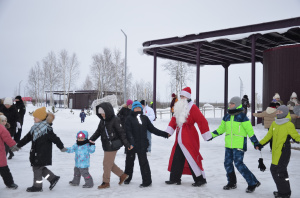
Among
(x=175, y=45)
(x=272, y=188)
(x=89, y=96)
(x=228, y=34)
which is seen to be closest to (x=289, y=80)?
(x=228, y=34)

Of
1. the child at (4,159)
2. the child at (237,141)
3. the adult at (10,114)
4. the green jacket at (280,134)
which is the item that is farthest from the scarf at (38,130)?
the green jacket at (280,134)

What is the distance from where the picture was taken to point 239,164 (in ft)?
16.9

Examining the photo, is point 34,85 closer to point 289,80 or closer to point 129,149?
point 289,80

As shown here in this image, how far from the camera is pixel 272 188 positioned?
18.0 ft

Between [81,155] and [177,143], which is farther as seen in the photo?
[177,143]

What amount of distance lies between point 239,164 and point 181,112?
134 cm

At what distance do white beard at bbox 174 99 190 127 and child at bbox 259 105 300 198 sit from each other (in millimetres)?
1527

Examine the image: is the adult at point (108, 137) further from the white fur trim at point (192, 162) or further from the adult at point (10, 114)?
the adult at point (10, 114)

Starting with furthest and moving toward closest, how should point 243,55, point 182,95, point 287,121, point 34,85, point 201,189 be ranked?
point 34,85 < point 243,55 < point 182,95 < point 201,189 < point 287,121

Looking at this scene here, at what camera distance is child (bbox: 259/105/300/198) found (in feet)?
15.5

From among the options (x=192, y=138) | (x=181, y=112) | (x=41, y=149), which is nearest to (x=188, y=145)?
(x=192, y=138)

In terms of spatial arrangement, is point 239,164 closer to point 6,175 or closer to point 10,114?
point 6,175

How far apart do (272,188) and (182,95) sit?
7.56ft

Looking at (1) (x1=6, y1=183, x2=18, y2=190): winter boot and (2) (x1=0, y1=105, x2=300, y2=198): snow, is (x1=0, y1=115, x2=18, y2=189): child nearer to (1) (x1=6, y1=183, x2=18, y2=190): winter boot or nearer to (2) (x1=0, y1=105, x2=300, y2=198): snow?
(1) (x1=6, y1=183, x2=18, y2=190): winter boot
